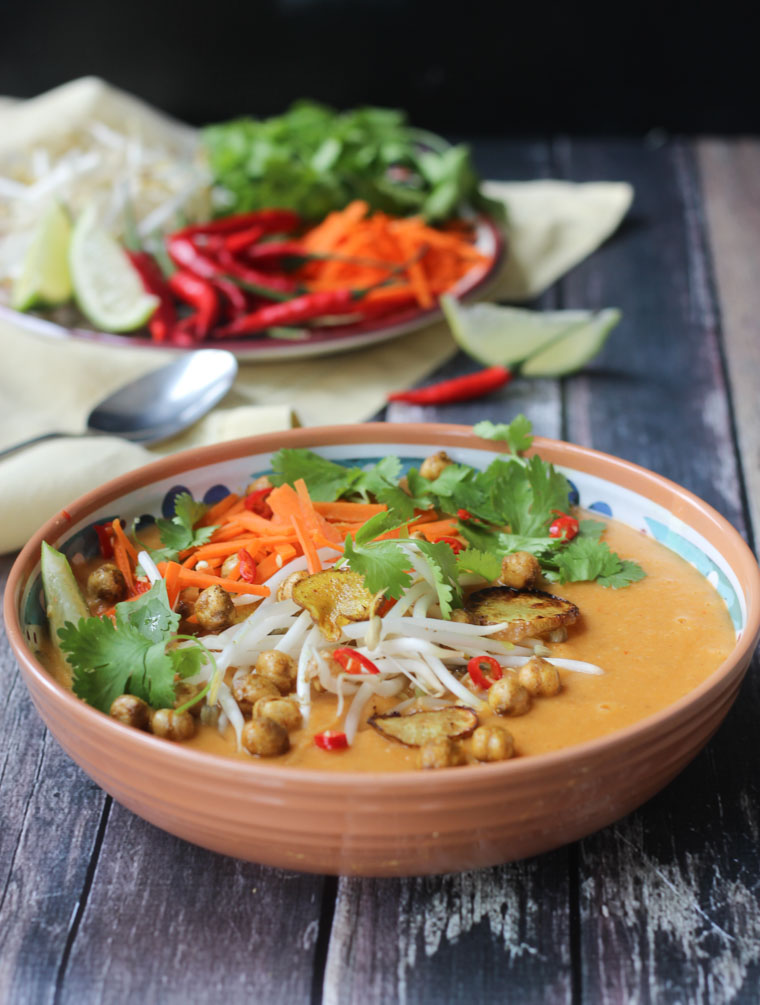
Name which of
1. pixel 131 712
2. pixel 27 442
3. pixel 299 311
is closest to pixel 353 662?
pixel 131 712

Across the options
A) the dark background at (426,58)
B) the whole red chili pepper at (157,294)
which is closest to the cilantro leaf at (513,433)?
the whole red chili pepper at (157,294)

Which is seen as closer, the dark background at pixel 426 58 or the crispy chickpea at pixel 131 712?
the crispy chickpea at pixel 131 712

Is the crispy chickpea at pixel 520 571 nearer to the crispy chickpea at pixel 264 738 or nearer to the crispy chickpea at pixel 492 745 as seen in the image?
the crispy chickpea at pixel 492 745

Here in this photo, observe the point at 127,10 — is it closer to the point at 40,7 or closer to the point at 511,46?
the point at 40,7

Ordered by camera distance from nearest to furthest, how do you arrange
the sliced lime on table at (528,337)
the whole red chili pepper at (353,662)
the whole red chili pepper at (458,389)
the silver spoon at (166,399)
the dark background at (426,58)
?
the whole red chili pepper at (353,662) < the silver spoon at (166,399) < the whole red chili pepper at (458,389) < the sliced lime on table at (528,337) < the dark background at (426,58)

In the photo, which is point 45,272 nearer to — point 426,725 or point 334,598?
point 334,598

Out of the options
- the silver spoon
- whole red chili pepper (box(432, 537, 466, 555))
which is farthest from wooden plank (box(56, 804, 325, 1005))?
the silver spoon
